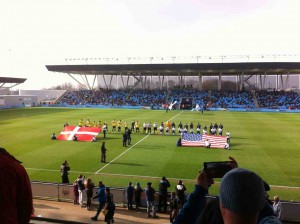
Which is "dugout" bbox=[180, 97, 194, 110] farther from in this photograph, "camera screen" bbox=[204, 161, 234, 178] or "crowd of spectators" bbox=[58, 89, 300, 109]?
"camera screen" bbox=[204, 161, 234, 178]

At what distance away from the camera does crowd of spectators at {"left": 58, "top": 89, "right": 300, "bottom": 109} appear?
64.5 m

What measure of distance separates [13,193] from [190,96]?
231ft

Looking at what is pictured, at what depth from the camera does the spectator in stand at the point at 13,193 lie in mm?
2088

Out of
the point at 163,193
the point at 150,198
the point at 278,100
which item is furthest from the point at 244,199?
the point at 278,100

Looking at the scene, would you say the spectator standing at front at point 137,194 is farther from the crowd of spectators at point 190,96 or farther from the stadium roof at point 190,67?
the stadium roof at point 190,67

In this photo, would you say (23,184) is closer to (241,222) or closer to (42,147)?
(241,222)

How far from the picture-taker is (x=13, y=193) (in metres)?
2.13

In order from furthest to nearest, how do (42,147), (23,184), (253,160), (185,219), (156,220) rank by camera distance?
1. (42,147)
2. (253,160)
3. (156,220)
4. (23,184)
5. (185,219)

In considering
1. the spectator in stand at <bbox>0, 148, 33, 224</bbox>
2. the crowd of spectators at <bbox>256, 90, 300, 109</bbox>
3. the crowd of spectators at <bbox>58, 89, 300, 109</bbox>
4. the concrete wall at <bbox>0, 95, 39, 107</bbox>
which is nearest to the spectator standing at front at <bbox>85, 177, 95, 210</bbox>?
the spectator in stand at <bbox>0, 148, 33, 224</bbox>

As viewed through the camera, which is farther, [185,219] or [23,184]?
[23,184]

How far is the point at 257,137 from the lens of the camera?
2908 cm

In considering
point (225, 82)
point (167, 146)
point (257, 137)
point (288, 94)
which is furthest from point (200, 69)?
point (167, 146)

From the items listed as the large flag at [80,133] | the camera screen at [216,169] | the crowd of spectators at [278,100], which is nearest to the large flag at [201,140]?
the large flag at [80,133]

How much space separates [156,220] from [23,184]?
10.1 m
